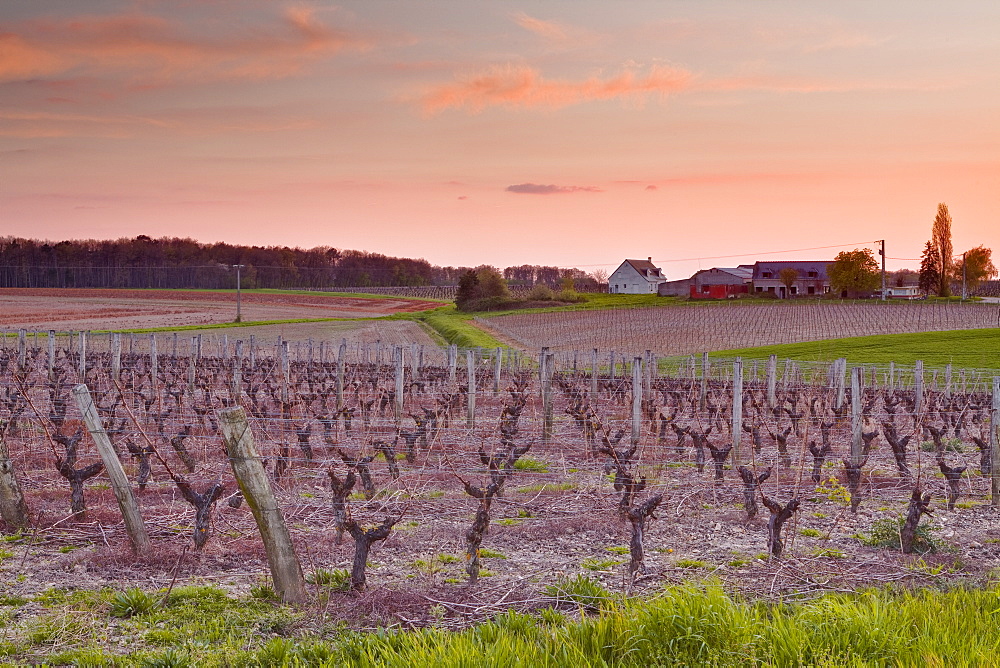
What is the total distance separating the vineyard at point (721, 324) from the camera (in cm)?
4494

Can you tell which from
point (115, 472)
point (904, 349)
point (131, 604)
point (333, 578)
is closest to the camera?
point (131, 604)

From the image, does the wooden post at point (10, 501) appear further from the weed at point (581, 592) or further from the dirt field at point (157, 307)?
the dirt field at point (157, 307)

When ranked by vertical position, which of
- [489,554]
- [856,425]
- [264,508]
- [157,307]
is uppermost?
[157,307]

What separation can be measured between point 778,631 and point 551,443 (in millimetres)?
8812

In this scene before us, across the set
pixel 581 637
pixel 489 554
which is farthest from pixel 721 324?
pixel 581 637

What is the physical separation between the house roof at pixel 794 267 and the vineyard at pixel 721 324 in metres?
41.2

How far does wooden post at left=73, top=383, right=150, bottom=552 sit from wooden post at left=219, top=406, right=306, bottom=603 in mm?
1437

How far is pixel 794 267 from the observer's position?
4063 inches

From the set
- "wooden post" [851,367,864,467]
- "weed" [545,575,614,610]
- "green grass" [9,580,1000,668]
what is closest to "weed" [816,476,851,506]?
"wooden post" [851,367,864,467]

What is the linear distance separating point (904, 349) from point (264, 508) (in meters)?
37.4

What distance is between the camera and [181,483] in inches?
272

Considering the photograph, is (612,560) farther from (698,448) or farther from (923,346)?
(923,346)

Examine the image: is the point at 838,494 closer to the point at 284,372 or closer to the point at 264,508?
the point at 264,508

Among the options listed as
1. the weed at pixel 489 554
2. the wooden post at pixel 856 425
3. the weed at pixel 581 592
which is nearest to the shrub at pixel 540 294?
the wooden post at pixel 856 425
